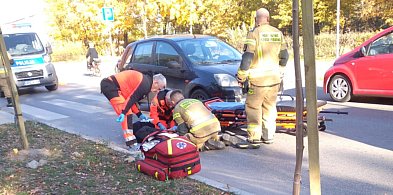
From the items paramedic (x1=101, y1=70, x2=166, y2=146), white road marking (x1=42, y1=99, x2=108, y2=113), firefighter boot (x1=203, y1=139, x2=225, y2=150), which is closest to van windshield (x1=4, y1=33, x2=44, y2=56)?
white road marking (x1=42, y1=99, x2=108, y2=113)

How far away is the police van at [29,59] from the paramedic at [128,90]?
8.44m

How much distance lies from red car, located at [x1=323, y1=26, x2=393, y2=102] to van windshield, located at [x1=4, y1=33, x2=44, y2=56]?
9674mm

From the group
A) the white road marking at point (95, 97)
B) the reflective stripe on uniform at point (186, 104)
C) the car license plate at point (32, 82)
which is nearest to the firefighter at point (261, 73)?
the reflective stripe on uniform at point (186, 104)

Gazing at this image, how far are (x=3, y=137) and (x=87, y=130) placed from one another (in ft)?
5.14

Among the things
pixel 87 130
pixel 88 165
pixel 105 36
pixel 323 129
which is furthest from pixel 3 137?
pixel 105 36

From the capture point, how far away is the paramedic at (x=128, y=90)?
6242mm

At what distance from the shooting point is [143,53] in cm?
963

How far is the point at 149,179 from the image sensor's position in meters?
4.68

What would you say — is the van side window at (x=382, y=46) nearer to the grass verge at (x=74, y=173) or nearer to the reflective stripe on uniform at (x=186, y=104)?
the reflective stripe on uniform at (x=186, y=104)

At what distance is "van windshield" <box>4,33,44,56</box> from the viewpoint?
14.0m

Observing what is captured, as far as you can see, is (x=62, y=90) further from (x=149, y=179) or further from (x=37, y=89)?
(x=149, y=179)

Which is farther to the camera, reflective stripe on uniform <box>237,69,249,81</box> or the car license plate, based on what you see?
the car license plate

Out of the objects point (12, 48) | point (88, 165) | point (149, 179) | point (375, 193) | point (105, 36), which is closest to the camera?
point (375, 193)

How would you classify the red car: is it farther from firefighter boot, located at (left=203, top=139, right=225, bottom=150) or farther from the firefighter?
firefighter boot, located at (left=203, top=139, right=225, bottom=150)
